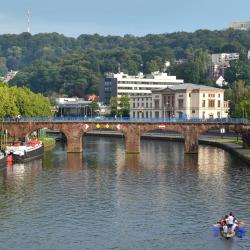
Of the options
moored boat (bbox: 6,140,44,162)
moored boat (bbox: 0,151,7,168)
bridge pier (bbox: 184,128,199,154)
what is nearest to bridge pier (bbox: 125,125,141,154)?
bridge pier (bbox: 184,128,199,154)

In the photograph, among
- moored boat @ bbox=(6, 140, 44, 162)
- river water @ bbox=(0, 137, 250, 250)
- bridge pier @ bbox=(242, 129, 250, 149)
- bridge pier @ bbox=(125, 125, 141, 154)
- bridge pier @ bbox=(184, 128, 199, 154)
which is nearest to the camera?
river water @ bbox=(0, 137, 250, 250)

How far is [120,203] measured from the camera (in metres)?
97.3

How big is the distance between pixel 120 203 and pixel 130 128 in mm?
80192

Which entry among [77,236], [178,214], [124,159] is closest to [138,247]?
[77,236]

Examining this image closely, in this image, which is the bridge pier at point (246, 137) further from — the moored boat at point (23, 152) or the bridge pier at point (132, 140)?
the moored boat at point (23, 152)

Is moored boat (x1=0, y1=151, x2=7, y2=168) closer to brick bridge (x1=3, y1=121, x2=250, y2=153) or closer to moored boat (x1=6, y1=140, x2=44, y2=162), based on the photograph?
moored boat (x1=6, y1=140, x2=44, y2=162)

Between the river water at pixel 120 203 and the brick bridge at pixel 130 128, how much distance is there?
68.3ft

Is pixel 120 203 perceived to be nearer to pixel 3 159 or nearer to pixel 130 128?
pixel 3 159

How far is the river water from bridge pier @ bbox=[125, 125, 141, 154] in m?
21.2

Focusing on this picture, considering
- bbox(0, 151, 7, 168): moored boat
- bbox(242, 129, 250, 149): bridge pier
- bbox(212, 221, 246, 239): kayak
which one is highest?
bbox(242, 129, 250, 149): bridge pier

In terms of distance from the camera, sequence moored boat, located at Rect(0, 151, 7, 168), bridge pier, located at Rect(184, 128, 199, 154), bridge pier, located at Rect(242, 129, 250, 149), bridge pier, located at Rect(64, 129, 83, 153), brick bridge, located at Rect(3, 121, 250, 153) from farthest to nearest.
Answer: bridge pier, located at Rect(64, 129, 83, 153)
bridge pier, located at Rect(184, 128, 199, 154)
brick bridge, located at Rect(3, 121, 250, 153)
bridge pier, located at Rect(242, 129, 250, 149)
moored boat, located at Rect(0, 151, 7, 168)

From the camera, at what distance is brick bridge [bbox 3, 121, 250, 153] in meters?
175

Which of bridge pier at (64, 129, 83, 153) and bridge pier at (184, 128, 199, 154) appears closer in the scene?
bridge pier at (184, 128, 199, 154)

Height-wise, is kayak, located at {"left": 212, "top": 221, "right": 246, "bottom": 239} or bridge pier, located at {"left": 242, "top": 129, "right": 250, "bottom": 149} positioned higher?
bridge pier, located at {"left": 242, "top": 129, "right": 250, "bottom": 149}
